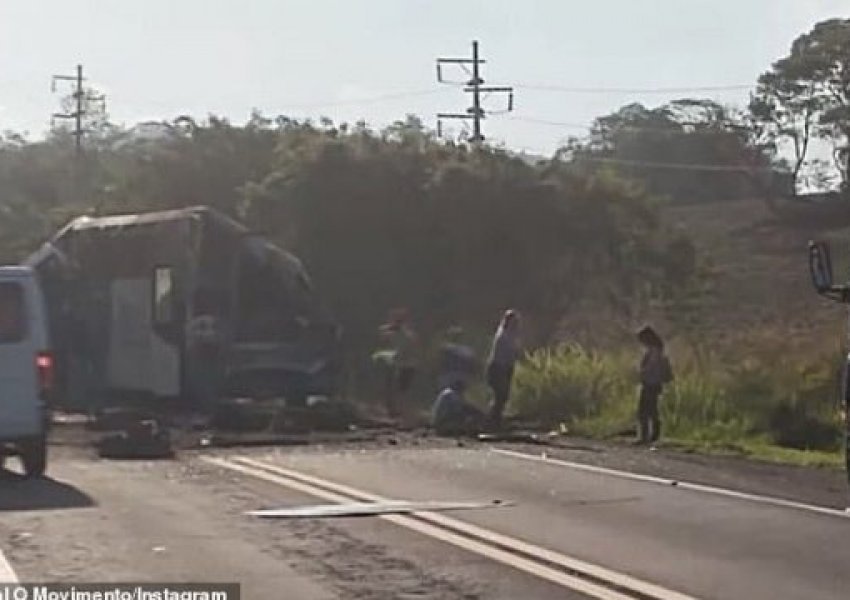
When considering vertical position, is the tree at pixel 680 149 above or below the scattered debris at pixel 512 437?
above

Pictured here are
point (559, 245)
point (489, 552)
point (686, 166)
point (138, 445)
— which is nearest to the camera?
point (489, 552)

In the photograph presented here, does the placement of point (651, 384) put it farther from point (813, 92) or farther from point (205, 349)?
point (813, 92)

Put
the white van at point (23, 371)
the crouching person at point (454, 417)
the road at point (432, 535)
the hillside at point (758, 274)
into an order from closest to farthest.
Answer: the road at point (432, 535) < the white van at point (23, 371) < the crouching person at point (454, 417) < the hillside at point (758, 274)

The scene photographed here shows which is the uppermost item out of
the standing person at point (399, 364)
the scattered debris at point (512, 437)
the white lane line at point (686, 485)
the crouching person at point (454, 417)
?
the standing person at point (399, 364)

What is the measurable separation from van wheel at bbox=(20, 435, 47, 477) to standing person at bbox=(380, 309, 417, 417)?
1175 centimetres

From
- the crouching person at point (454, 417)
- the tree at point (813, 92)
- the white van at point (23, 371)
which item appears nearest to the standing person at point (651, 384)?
the crouching person at point (454, 417)

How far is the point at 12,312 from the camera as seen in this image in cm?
2067

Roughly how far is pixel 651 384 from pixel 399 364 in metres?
6.76

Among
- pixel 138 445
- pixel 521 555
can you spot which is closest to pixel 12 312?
pixel 138 445

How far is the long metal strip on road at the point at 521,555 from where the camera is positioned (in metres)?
12.5

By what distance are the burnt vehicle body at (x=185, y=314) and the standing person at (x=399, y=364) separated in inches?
37.3

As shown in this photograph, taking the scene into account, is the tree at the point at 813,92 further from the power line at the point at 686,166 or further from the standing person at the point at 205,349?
the standing person at the point at 205,349

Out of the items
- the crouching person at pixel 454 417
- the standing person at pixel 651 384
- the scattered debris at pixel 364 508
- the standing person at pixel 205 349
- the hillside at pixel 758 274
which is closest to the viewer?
the scattered debris at pixel 364 508

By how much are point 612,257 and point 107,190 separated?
21.8 m
